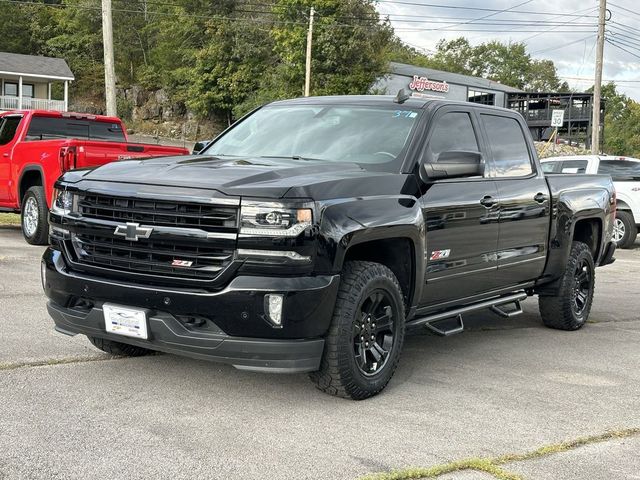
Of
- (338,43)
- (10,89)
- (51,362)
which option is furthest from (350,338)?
(10,89)

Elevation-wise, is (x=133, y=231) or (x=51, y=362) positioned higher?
(x=133, y=231)

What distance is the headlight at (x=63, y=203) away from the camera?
4641 mm

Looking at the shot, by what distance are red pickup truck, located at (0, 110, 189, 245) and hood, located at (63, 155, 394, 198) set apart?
198 inches

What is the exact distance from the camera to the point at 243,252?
158 inches

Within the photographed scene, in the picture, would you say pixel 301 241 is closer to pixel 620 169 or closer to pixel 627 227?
pixel 620 169

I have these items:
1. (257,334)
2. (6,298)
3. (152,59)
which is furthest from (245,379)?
(152,59)

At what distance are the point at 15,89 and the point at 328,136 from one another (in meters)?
52.5

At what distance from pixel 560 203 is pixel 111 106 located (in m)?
16.0

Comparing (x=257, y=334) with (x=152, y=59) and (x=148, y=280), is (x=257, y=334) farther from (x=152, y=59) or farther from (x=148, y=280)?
(x=152, y=59)

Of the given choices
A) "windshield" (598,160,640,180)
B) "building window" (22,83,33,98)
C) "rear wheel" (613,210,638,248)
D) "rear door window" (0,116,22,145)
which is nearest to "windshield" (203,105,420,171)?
"rear door window" (0,116,22,145)

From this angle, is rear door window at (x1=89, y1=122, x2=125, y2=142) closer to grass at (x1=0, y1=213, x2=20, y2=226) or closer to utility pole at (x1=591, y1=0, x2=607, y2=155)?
grass at (x1=0, y1=213, x2=20, y2=226)

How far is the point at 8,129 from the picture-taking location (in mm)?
12156

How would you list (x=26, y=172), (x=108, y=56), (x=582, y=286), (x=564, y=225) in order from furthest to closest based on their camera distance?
(x=108, y=56)
(x=26, y=172)
(x=582, y=286)
(x=564, y=225)

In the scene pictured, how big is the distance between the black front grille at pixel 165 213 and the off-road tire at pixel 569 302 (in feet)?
13.3
